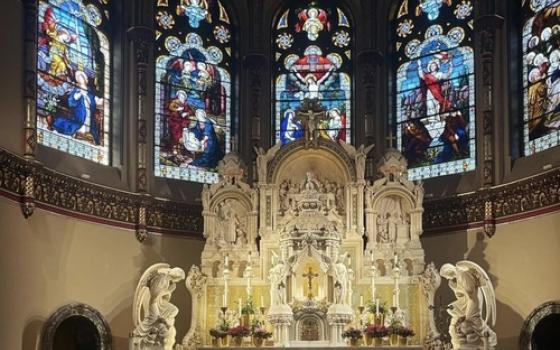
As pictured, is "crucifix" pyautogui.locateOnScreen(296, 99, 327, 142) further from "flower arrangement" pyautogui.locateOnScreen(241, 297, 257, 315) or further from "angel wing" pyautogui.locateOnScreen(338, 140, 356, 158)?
"flower arrangement" pyautogui.locateOnScreen(241, 297, 257, 315)

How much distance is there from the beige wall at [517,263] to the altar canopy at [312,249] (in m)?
1.77

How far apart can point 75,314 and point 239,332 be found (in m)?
3.78

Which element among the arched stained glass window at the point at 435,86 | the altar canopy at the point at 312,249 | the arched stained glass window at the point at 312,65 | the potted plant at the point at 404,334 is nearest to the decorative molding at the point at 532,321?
the altar canopy at the point at 312,249

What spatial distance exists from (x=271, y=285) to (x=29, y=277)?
220 inches

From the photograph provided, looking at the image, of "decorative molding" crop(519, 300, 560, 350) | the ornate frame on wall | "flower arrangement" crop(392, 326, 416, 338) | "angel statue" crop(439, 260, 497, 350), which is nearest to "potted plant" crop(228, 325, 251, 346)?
the ornate frame on wall

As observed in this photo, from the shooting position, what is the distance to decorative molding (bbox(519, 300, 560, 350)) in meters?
25.2

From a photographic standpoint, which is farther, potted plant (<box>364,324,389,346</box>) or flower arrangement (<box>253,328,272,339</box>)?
flower arrangement (<box>253,328,272,339</box>)

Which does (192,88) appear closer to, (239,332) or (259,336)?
(239,332)

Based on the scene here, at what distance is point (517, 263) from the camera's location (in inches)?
1046

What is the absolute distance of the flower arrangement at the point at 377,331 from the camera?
25438 mm

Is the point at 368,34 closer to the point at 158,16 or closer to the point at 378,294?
the point at 158,16

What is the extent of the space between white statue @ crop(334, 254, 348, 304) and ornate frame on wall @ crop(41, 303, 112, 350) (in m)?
5.52

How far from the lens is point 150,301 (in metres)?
25.3

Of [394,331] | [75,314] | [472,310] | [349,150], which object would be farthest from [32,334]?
[472,310]
